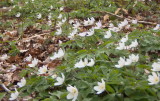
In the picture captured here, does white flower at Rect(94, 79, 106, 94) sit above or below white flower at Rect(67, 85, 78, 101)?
above

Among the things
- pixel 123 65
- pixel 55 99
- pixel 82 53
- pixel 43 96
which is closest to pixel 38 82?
pixel 43 96

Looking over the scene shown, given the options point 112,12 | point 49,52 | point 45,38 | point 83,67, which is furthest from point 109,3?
point 83,67

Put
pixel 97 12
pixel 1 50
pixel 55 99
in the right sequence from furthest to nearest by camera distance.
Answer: pixel 97 12 → pixel 1 50 → pixel 55 99

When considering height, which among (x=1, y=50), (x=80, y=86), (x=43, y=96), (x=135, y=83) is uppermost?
(x=135, y=83)

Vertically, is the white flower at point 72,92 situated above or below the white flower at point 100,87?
below

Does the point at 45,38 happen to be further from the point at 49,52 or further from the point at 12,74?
the point at 12,74

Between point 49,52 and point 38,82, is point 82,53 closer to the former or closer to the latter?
point 38,82

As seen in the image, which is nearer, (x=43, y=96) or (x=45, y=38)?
(x=43, y=96)

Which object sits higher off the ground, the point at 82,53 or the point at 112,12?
the point at 82,53

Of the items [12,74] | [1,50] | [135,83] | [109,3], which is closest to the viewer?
[135,83]
